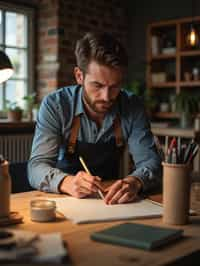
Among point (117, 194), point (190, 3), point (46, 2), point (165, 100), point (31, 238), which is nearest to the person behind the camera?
point (31, 238)

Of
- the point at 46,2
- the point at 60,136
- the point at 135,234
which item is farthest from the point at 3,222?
the point at 46,2

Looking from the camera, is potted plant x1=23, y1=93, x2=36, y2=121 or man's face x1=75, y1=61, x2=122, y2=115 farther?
potted plant x1=23, y1=93, x2=36, y2=121

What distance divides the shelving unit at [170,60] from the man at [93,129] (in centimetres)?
312

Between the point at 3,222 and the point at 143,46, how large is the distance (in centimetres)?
468

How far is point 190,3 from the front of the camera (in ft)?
17.1

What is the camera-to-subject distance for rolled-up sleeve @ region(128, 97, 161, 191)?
1860 millimetres

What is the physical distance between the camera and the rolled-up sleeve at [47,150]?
1.77 meters

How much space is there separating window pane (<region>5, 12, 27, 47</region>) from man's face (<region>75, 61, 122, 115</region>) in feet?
9.66

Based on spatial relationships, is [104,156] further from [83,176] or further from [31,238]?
[31,238]

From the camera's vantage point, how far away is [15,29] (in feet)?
15.9

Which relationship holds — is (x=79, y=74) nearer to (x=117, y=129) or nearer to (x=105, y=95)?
(x=105, y=95)

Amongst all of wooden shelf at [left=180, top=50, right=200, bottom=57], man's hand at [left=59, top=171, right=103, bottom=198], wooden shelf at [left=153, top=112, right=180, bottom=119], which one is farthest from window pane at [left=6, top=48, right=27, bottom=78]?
man's hand at [left=59, top=171, right=103, bottom=198]

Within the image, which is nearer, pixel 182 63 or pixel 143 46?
pixel 182 63

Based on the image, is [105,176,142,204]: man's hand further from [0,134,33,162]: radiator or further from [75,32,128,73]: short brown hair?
[0,134,33,162]: radiator
